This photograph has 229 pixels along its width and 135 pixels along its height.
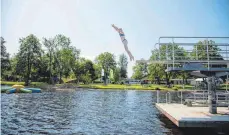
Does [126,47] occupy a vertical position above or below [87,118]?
above

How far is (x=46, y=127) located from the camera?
1588 centimetres

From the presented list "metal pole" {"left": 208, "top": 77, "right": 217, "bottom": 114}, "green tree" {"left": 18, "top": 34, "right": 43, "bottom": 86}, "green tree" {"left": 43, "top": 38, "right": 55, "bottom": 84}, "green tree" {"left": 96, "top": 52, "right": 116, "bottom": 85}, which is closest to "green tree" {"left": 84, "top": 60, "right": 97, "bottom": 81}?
"green tree" {"left": 96, "top": 52, "right": 116, "bottom": 85}

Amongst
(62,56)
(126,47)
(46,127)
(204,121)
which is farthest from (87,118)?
(62,56)

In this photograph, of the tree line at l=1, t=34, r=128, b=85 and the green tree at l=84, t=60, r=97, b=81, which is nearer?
the tree line at l=1, t=34, r=128, b=85

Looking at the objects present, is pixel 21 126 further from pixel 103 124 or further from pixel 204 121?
pixel 204 121

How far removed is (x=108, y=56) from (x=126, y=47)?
9934 centimetres

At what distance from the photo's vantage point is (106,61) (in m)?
113

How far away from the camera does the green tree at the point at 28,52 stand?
3248 inches

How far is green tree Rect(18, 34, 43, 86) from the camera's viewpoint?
271ft

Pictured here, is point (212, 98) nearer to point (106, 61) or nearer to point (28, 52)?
point (28, 52)

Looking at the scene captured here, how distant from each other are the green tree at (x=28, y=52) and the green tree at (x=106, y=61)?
113 ft

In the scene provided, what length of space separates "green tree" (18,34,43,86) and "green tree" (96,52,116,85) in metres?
34.4

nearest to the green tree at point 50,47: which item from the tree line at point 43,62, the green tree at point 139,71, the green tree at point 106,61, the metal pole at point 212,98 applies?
the tree line at point 43,62

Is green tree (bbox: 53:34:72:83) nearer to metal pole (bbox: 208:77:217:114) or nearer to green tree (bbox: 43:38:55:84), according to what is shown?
green tree (bbox: 43:38:55:84)
